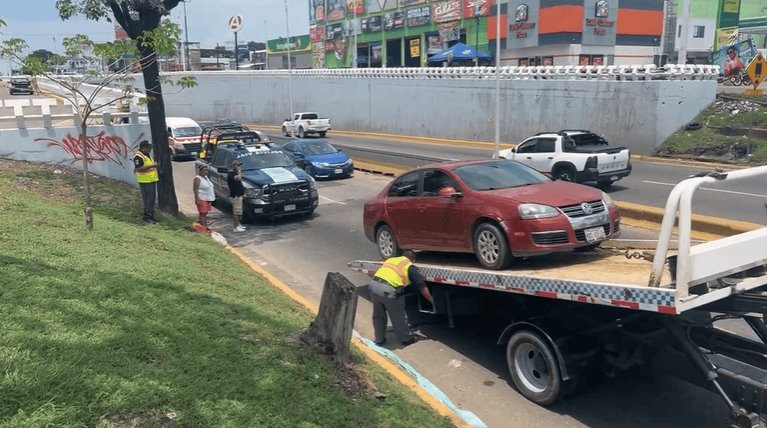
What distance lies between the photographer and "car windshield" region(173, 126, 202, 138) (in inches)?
1202

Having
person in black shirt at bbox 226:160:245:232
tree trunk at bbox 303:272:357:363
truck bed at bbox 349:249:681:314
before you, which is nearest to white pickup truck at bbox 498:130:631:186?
person in black shirt at bbox 226:160:245:232

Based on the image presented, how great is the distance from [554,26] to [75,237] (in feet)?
144

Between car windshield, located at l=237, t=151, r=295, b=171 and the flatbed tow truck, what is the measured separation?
1051cm

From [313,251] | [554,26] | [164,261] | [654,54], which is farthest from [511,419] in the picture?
[654,54]

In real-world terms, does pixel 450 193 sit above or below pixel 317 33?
below

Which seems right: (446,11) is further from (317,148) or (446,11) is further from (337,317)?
(337,317)

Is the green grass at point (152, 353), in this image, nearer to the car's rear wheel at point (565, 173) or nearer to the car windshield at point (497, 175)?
the car windshield at point (497, 175)

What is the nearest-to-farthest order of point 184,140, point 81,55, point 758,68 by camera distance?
point 81,55, point 758,68, point 184,140

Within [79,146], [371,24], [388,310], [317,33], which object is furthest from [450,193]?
[317,33]

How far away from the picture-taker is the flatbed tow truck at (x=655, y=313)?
15.8 ft

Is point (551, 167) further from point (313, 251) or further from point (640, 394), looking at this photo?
point (640, 394)

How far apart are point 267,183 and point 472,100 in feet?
81.4

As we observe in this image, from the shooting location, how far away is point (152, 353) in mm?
4906

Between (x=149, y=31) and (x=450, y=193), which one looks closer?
(x=450, y=193)
